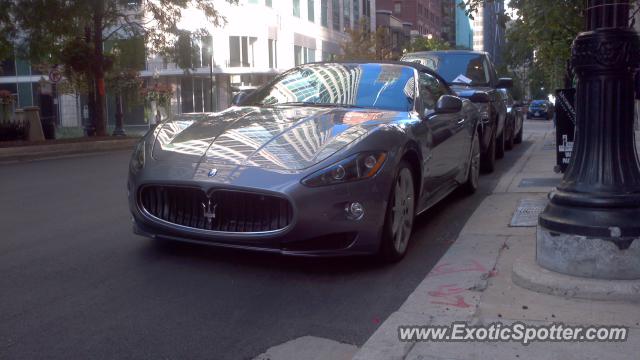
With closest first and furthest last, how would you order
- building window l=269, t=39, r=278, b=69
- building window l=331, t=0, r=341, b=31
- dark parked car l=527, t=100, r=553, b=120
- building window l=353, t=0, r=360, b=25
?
1. dark parked car l=527, t=100, r=553, b=120
2. building window l=269, t=39, r=278, b=69
3. building window l=331, t=0, r=341, b=31
4. building window l=353, t=0, r=360, b=25

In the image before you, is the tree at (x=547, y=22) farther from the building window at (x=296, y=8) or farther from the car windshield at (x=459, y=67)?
the building window at (x=296, y=8)

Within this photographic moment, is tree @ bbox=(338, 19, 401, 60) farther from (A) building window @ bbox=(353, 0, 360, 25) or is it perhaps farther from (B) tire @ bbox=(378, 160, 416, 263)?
(B) tire @ bbox=(378, 160, 416, 263)

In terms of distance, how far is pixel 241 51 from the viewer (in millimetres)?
51000

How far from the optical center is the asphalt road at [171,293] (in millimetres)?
3617

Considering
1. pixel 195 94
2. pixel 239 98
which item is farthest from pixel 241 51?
pixel 239 98

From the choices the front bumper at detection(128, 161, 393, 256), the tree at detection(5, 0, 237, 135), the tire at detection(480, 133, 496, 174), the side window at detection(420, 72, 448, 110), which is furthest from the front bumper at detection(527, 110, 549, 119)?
the front bumper at detection(128, 161, 393, 256)

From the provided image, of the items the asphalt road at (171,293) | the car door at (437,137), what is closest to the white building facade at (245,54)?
the car door at (437,137)

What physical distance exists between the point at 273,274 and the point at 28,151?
14.5 metres

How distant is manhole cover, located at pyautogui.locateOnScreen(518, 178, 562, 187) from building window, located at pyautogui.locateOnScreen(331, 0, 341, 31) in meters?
54.2

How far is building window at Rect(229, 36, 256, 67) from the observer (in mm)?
50688

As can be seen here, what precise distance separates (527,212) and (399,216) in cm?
211

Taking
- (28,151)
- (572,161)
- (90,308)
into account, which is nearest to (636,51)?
(572,161)

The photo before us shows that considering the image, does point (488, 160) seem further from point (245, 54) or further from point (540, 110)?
point (245, 54)

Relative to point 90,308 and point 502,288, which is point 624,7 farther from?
point 90,308
